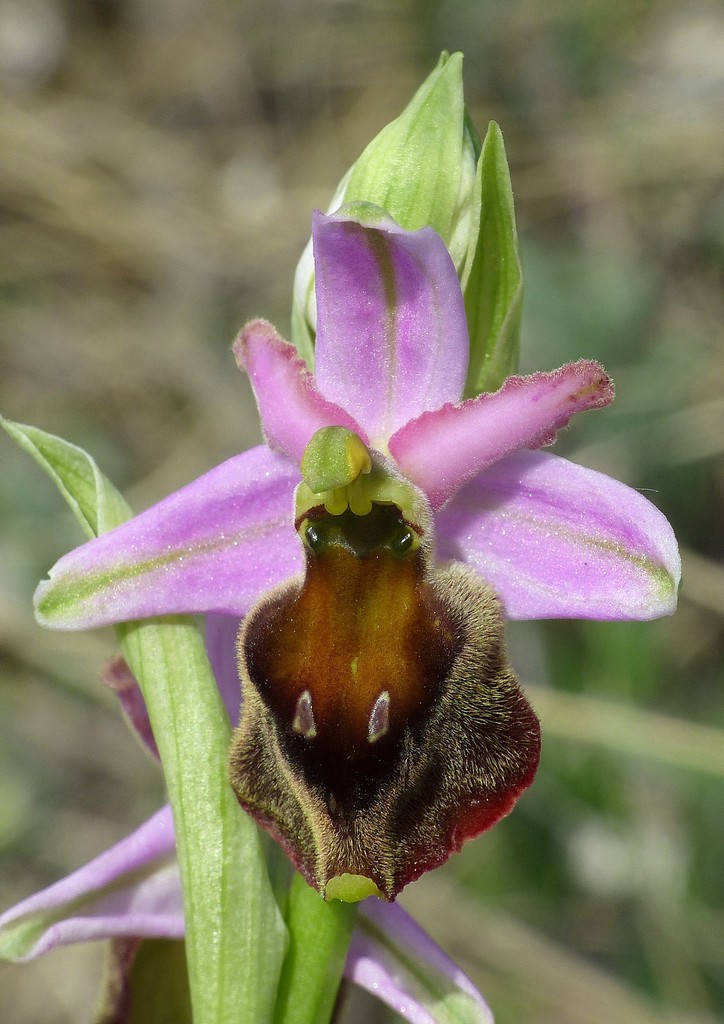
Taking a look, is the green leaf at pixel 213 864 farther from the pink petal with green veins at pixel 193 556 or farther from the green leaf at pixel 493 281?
the green leaf at pixel 493 281

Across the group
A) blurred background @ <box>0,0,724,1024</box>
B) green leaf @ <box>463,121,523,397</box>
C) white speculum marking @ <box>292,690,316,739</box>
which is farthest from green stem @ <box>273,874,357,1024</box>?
blurred background @ <box>0,0,724,1024</box>

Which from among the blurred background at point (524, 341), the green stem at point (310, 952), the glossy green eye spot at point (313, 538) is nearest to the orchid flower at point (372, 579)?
the glossy green eye spot at point (313, 538)

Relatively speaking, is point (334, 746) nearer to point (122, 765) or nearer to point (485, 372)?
point (485, 372)

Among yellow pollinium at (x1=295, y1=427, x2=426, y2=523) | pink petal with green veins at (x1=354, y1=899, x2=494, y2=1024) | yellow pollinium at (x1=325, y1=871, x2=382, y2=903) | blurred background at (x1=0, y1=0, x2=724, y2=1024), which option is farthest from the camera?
blurred background at (x1=0, y1=0, x2=724, y2=1024)

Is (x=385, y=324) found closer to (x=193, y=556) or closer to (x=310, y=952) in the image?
(x=193, y=556)

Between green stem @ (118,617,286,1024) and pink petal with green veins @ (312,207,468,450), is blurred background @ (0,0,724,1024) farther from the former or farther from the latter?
green stem @ (118,617,286,1024)

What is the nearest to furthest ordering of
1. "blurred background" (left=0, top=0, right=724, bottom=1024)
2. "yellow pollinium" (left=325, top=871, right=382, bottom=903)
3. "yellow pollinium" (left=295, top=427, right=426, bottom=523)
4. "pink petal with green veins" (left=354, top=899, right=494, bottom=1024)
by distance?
1. "yellow pollinium" (left=325, top=871, right=382, bottom=903)
2. "yellow pollinium" (left=295, top=427, right=426, bottom=523)
3. "pink petal with green veins" (left=354, top=899, right=494, bottom=1024)
4. "blurred background" (left=0, top=0, right=724, bottom=1024)
